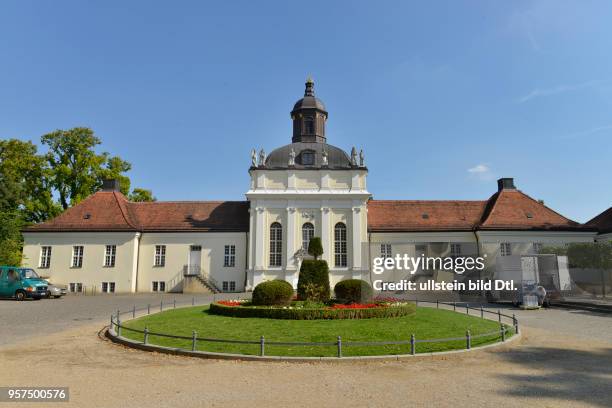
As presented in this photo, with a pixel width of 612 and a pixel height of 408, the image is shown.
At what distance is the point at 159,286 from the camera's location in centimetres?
3447

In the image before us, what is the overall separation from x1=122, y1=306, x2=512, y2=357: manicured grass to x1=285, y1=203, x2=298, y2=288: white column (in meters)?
15.1

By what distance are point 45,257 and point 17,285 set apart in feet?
28.2

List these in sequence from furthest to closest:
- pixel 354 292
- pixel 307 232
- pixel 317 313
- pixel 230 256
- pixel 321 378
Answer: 1. pixel 230 256
2. pixel 307 232
3. pixel 354 292
4. pixel 317 313
5. pixel 321 378

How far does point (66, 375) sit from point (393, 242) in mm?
29662

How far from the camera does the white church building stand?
33562 millimetres

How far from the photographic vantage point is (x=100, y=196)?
3716cm

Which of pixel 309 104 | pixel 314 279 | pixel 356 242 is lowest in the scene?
pixel 314 279

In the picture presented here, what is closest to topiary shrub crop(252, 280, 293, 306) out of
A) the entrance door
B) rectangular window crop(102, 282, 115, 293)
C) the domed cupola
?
the entrance door

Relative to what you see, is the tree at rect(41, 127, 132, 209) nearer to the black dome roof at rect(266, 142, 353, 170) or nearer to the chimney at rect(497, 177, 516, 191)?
the black dome roof at rect(266, 142, 353, 170)

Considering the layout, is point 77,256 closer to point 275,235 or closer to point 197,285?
point 197,285

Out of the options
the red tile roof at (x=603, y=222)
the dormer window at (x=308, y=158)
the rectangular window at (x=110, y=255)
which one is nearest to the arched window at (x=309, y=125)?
the dormer window at (x=308, y=158)

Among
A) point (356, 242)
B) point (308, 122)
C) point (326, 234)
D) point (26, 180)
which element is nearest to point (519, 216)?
point (356, 242)

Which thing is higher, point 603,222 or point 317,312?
point 603,222
